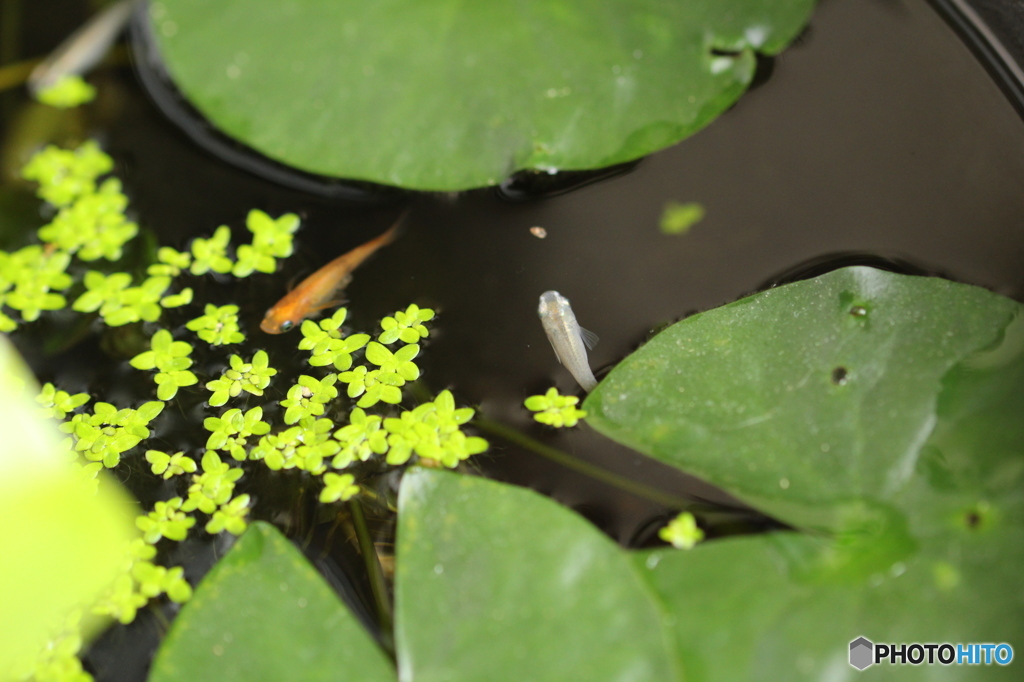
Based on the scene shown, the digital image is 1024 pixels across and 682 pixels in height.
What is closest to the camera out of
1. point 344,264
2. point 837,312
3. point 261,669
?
point 261,669

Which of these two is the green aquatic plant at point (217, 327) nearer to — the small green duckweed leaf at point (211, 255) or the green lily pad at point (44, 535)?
the small green duckweed leaf at point (211, 255)

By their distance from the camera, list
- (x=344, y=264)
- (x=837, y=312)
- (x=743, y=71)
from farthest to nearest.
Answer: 1. (x=344, y=264)
2. (x=743, y=71)
3. (x=837, y=312)

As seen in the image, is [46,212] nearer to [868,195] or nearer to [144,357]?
[144,357]

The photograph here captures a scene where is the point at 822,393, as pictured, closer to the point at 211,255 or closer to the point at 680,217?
the point at 680,217

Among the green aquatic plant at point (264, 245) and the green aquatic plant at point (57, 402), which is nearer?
the green aquatic plant at point (57, 402)

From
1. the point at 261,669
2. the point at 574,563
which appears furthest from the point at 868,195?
the point at 261,669

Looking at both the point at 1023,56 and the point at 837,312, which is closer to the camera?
the point at 837,312

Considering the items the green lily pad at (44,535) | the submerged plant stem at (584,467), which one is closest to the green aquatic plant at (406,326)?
the submerged plant stem at (584,467)

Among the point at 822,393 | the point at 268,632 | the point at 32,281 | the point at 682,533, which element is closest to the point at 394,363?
the point at 268,632
